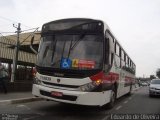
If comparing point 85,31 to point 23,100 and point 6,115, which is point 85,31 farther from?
point 23,100

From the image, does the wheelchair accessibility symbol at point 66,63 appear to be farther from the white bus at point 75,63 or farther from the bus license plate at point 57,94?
the bus license plate at point 57,94

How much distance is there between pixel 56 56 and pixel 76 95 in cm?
159

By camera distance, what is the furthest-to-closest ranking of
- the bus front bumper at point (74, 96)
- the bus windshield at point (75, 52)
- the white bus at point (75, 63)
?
the bus windshield at point (75, 52) → the white bus at point (75, 63) → the bus front bumper at point (74, 96)

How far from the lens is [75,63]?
1071 centimetres

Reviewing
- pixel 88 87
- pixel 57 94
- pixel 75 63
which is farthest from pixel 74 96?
pixel 75 63

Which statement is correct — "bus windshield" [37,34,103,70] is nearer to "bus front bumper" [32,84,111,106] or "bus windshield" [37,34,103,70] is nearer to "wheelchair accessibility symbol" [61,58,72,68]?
"wheelchair accessibility symbol" [61,58,72,68]

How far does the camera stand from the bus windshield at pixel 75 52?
10711 millimetres

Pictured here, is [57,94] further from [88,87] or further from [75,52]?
[75,52]

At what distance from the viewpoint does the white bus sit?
10.5m

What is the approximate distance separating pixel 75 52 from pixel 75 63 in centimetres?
41

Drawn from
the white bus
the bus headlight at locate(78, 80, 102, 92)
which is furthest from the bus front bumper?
the bus headlight at locate(78, 80, 102, 92)

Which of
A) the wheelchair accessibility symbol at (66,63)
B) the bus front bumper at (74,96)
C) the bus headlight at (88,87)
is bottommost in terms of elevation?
the bus front bumper at (74,96)

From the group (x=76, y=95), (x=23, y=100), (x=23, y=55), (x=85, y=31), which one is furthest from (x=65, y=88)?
(x=23, y=55)

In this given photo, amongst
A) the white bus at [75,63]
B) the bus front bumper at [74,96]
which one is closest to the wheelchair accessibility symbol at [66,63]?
the white bus at [75,63]
